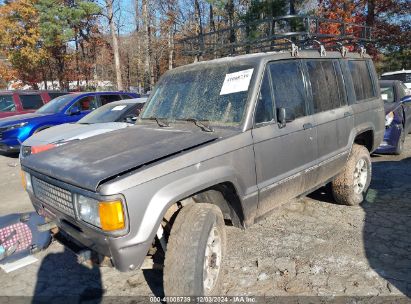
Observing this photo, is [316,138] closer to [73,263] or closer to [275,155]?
[275,155]

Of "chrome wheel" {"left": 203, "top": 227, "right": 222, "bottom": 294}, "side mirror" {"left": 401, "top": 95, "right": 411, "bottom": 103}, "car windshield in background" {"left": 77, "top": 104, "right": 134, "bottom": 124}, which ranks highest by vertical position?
"car windshield in background" {"left": 77, "top": 104, "right": 134, "bottom": 124}

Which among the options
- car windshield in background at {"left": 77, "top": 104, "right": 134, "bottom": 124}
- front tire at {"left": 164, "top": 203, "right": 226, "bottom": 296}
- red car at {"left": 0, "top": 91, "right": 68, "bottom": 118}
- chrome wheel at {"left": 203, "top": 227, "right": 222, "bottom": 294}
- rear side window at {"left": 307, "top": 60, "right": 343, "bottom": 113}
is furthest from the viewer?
red car at {"left": 0, "top": 91, "right": 68, "bottom": 118}

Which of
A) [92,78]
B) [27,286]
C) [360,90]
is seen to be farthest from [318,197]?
[92,78]

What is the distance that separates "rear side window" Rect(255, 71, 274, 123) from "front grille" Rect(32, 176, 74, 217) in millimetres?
1685

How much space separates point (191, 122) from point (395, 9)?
942 inches

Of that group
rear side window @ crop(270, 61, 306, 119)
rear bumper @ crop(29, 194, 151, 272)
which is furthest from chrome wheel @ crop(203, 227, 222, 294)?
rear side window @ crop(270, 61, 306, 119)

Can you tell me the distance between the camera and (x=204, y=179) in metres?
2.61

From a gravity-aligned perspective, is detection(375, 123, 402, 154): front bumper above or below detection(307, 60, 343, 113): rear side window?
below

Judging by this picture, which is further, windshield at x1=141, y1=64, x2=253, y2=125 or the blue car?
the blue car

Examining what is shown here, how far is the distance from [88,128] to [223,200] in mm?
4514

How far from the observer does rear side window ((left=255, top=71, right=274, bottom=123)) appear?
317 centimetres

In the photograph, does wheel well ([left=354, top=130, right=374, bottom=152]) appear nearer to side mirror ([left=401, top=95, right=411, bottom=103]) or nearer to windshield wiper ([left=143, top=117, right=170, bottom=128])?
windshield wiper ([left=143, top=117, right=170, bottom=128])

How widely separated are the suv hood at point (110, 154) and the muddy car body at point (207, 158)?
1cm

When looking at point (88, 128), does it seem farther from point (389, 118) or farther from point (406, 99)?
point (406, 99)
